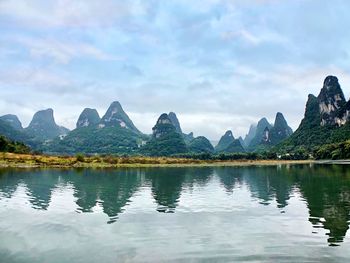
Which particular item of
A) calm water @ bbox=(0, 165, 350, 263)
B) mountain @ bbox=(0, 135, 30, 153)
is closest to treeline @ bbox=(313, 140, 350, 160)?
calm water @ bbox=(0, 165, 350, 263)

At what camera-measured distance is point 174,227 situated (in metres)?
21.8

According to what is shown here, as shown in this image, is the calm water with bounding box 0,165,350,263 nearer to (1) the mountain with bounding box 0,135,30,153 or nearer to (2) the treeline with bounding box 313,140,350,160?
(1) the mountain with bounding box 0,135,30,153

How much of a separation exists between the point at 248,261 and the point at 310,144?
7653 inches

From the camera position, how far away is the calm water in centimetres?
1586

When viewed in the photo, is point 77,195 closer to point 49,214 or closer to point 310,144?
point 49,214

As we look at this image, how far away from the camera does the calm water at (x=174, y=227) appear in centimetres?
1586

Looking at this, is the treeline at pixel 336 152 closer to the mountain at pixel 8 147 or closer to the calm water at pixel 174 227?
the calm water at pixel 174 227

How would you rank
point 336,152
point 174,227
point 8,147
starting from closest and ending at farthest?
point 174,227
point 8,147
point 336,152

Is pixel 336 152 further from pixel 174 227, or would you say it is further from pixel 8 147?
pixel 174 227

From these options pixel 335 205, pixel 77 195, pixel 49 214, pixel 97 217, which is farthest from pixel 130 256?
pixel 77 195

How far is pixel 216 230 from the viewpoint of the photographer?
2089 cm

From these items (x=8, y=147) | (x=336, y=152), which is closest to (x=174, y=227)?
(x=8, y=147)

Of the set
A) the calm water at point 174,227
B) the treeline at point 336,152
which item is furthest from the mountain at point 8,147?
the treeline at point 336,152

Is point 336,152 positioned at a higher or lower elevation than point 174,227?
higher
